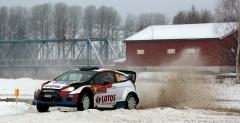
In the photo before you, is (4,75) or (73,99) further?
(4,75)

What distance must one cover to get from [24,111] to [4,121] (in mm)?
3975

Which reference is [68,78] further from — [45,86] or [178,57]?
[178,57]

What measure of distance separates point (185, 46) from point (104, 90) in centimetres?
4570

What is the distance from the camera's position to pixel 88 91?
18250mm

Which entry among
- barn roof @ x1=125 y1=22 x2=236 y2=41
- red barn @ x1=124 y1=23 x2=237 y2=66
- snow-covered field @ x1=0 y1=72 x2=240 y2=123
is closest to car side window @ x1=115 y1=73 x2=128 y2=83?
snow-covered field @ x1=0 y1=72 x2=240 y2=123

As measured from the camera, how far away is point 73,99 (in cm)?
1758

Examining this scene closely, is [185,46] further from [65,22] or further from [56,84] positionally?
[65,22]

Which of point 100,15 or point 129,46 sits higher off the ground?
point 100,15

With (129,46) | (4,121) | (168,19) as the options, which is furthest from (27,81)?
(168,19)

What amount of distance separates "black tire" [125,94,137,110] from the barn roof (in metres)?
39.7

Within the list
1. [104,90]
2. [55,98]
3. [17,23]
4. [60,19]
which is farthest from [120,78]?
[17,23]

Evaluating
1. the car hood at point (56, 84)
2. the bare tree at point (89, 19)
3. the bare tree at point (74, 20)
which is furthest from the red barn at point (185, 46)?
the bare tree at point (89, 19)

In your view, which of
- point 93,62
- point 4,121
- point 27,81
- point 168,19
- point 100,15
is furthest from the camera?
point 168,19

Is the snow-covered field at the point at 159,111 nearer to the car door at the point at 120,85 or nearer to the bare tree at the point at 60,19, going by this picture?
the car door at the point at 120,85
